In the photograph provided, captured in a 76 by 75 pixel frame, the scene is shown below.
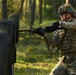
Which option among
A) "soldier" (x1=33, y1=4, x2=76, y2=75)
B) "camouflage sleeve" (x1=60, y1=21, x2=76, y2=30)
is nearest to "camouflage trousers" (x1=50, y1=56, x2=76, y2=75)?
"soldier" (x1=33, y1=4, x2=76, y2=75)

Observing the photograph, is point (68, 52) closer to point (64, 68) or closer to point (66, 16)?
point (64, 68)

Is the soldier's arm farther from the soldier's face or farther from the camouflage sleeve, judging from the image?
the soldier's face

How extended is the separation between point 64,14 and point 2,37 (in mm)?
2882

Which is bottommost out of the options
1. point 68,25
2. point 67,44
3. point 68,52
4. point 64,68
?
point 64,68

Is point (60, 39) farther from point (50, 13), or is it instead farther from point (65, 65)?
point (50, 13)

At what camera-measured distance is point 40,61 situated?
10.9m

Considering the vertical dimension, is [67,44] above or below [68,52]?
above

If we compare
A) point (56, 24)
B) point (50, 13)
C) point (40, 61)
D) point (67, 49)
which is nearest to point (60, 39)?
point (67, 49)

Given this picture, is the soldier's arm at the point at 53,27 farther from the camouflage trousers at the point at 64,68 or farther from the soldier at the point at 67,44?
the camouflage trousers at the point at 64,68

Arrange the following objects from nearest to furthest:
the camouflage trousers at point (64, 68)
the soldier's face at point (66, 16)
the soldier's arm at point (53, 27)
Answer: the soldier's arm at point (53, 27) → the soldier's face at point (66, 16) → the camouflage trousers at point (64, 68)

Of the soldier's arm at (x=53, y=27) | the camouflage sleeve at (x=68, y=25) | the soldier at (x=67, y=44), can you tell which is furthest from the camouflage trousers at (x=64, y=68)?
the soldier's arm at (x=53, y=27)

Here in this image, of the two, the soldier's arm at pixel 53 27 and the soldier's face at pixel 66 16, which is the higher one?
Result: the soldier's face at pixel 66 16

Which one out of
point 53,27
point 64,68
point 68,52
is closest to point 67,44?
point 68,52

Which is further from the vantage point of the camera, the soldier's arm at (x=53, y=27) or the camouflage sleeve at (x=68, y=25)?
the camouflage sleeve at (x=68, y=25)
